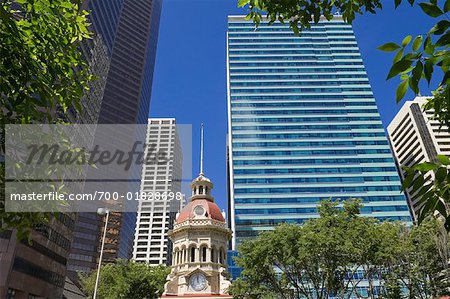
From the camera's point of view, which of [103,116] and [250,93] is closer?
[250,93]

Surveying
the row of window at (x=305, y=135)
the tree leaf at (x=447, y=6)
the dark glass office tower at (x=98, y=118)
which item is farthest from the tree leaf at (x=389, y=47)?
the row of window at (x=305, y=135)

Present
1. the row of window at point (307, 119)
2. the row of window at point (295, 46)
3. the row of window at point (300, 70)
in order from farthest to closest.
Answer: the row of window at point (295, 46) < the row of window at point (300, 70) < the row of window at point (307, 119)

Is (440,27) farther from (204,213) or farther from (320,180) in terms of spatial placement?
(320,180)

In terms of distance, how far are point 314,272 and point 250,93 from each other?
78517mm

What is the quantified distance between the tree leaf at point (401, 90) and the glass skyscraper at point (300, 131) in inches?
3067

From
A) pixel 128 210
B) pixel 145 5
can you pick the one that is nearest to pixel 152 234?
pixel 128 210

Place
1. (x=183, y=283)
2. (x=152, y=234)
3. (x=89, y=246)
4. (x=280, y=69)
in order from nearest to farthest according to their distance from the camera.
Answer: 1. (x=183, y=283)
2. (x=89, y=246)
3. (x=280, y=69)
4. (x=152, y=234)

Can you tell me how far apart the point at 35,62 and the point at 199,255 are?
Result: 120ft

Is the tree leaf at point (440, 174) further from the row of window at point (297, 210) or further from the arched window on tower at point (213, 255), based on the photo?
the row of window at point (297, 210)

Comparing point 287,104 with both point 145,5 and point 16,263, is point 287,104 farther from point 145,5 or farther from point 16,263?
point 145,5

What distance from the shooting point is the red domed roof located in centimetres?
4197

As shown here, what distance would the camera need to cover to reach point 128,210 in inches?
4685

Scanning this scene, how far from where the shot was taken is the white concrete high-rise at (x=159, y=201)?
5482 inches

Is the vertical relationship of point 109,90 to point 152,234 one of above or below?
above
